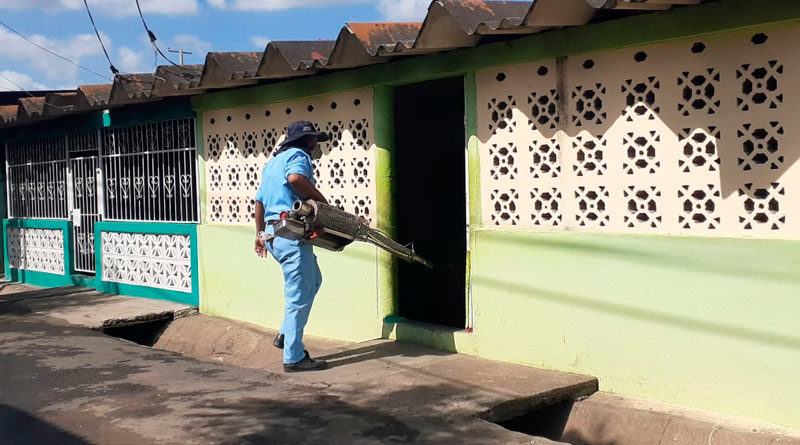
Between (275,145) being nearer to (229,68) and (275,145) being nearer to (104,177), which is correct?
(229,68)

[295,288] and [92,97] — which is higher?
[92,97]

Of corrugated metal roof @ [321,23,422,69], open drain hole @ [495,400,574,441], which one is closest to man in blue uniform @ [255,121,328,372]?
corrugated metal roof @ [321,23,422,69]

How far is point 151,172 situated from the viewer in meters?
10.4

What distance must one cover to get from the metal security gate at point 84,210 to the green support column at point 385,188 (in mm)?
5769

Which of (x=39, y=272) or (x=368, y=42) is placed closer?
(x=368, y=42)

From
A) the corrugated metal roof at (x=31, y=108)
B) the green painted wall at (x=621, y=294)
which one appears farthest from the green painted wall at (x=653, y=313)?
the corrugated metal roof at (x=31, y=108)

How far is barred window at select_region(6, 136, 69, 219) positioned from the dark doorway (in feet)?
21.5

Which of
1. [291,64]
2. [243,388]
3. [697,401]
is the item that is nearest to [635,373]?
[697,401]

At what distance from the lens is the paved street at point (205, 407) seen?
4715mm

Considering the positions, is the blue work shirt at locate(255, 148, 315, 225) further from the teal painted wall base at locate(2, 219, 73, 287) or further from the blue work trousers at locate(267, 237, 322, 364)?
the teal painted wall base at locate(2, 219, 73, 287)

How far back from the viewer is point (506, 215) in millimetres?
6223

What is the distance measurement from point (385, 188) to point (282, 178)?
4.14 feet

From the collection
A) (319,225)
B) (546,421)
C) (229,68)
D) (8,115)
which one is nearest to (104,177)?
(8,115)

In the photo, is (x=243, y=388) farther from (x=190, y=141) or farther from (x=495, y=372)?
(x=190, y=141)
